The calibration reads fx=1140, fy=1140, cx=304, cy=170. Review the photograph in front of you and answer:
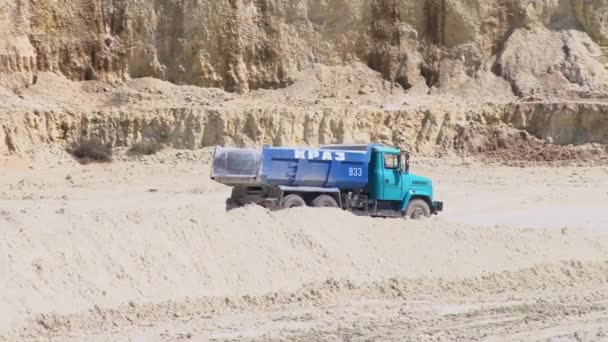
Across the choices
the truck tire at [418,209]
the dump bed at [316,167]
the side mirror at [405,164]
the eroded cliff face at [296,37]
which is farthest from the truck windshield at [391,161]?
the eroded cliff face at [296,37]

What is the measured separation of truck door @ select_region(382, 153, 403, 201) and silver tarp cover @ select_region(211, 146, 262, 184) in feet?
8.94

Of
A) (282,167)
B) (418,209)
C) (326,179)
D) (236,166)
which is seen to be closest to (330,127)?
(418,209)

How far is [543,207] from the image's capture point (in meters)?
26.6

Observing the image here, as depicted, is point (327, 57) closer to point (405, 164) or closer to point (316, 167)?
point (405, 164)

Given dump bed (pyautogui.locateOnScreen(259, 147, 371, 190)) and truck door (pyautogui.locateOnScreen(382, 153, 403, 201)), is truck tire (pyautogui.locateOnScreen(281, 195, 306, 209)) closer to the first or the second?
dump bed (pyautogui.locateOnScreen(259, 147, 371, 190))

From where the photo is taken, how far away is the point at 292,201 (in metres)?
20.8

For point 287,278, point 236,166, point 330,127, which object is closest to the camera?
point 287,278

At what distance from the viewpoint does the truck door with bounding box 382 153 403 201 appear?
22.1 meters

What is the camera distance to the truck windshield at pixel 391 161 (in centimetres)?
2223

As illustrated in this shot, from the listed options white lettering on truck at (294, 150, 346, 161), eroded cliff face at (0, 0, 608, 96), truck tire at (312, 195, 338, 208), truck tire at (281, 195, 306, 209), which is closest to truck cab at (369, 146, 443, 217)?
white lettering on truck at (294, 150, 346, 161)

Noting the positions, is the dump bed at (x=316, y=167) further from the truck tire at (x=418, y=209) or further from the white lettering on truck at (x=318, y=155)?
the truck tire at (x=418, y=209)

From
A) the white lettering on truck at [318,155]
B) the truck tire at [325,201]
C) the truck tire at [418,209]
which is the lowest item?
the truck tire at [418,209]

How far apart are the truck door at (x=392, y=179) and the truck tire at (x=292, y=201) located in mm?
2014

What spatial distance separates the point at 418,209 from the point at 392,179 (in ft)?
3.00
